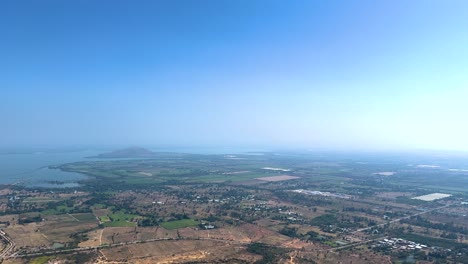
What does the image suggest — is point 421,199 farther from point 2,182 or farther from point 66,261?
point 2,182

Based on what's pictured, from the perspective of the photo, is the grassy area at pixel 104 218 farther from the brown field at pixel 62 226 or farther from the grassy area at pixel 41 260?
the grassy area at pixel 41 260

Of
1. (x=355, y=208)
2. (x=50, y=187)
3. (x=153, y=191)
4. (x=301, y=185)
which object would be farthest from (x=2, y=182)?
(x=355, y=208)

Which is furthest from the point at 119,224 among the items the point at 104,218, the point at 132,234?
the point at 132,234

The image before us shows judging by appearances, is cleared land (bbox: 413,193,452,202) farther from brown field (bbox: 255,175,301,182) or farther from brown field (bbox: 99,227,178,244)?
brown field (bbox: 99,227,178,244)

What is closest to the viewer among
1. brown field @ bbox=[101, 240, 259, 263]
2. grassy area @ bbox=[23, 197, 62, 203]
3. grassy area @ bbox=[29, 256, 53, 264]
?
grassy area @ bbox=[29, 256, 53, 264]

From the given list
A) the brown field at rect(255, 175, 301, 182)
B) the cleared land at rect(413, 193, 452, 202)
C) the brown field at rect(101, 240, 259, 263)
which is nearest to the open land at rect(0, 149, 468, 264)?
the brown field at rect(101, 240, 259, 263)

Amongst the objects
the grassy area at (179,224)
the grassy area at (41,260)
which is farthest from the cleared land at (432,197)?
the grassy area at (41,260)
